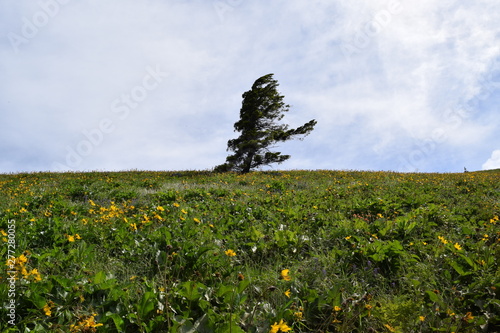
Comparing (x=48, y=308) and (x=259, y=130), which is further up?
(x=259, y=130)

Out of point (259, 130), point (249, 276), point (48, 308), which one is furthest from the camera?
point (259, 130)

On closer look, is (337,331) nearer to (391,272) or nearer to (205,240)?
(391,272)

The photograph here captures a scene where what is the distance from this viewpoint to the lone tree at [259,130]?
22594mm

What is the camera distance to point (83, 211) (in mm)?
6449

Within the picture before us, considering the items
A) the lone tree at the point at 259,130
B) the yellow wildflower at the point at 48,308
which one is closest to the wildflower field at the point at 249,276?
the yellow wildflower at the point at 48,308

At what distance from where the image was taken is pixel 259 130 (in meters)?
23.0

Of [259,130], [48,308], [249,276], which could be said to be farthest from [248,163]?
[48,308]

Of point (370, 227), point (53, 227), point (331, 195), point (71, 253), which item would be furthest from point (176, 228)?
point (331, 195)

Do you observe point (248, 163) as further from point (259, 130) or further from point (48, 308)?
point (48, 308)

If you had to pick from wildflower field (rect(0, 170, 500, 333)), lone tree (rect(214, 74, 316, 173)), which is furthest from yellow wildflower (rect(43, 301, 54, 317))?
lone tree (rect(214, 74, 316, 173))

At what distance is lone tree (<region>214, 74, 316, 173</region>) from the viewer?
2259 centimetres

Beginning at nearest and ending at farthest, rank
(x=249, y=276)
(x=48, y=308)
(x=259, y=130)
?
(x=48, y=308)
(x=249, y=276)
(x=259, y=130)

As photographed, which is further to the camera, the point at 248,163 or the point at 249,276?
the point at 248,163

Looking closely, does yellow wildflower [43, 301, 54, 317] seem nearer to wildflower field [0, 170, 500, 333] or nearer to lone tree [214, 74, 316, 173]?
wildflower field [0, 170, 500, 333]
